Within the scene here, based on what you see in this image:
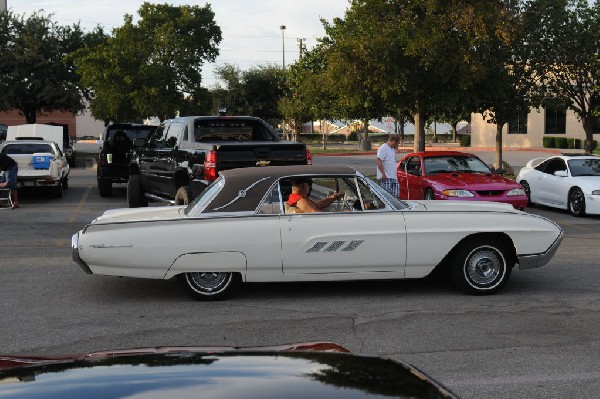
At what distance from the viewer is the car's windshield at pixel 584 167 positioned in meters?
18.7

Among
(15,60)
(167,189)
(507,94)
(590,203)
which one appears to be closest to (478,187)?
(590,203)

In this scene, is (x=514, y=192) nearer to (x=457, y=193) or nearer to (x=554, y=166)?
(x=457, y=193)

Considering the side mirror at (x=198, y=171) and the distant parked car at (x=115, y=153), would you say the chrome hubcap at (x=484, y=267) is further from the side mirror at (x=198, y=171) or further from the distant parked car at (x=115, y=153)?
the distant parked car at (x=115, y=153)

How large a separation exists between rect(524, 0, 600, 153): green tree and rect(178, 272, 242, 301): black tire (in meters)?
20.2

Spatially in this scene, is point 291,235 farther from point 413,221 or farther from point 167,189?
point 167,189

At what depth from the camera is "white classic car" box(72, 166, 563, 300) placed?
8.45m

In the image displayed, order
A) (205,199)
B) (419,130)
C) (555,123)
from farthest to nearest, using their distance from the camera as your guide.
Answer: (555,123) < (419,130) < (205,199)

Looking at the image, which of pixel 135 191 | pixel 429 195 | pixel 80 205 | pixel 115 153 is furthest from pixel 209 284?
pixel 115 153

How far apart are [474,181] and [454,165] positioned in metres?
1.43

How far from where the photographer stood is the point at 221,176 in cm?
910

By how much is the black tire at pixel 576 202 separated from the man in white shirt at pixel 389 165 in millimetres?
4966

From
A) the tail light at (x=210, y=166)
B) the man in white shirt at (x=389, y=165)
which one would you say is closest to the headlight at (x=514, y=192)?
the man in white shirt at (x=389, y=165)

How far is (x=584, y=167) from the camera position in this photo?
744 inches

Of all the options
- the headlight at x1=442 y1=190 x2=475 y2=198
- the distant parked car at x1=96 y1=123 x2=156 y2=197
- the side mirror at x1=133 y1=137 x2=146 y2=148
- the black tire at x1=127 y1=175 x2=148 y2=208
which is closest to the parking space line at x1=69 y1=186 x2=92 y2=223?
the distant parked car at x1=96 y1=123 x2=156 y2=197
